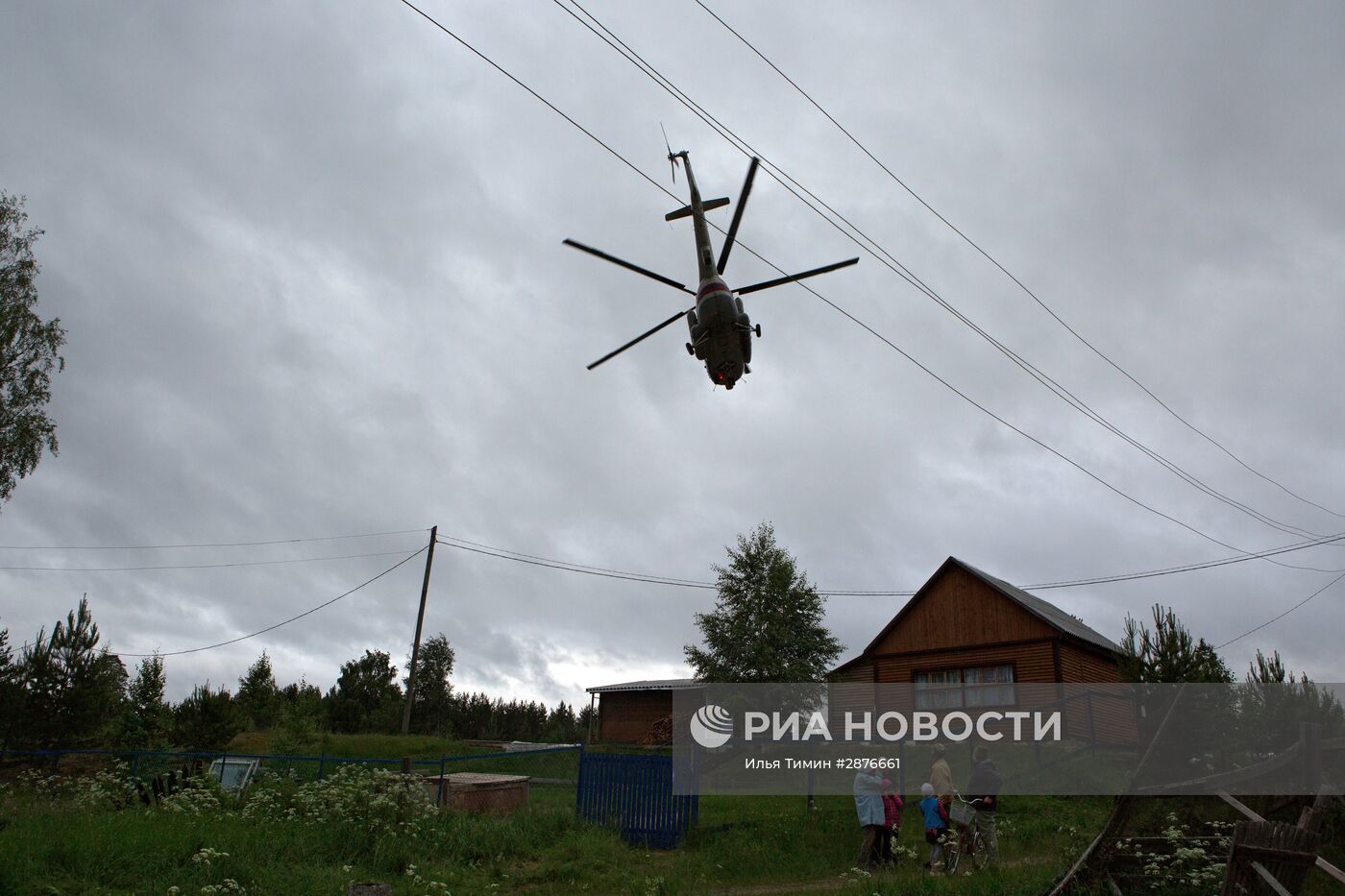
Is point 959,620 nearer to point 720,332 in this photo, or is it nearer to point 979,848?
point 979,848

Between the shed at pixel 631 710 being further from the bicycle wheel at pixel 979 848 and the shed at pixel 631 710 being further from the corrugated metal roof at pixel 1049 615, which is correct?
the bicycle wheel at pixel 979 848

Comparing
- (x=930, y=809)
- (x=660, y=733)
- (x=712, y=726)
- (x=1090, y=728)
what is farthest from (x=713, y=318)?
(x=660, y=733)

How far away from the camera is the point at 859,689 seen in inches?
1177

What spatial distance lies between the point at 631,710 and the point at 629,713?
0.19m

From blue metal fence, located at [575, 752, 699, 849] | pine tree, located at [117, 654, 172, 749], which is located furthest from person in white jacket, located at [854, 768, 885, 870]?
pine tree, located at [117, 654, 172, 749]

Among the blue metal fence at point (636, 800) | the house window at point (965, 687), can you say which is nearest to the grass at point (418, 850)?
the blue metal fence at point (636, 800)

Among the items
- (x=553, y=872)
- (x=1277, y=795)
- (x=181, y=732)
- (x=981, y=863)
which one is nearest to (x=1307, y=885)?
(x=1277, y=795)

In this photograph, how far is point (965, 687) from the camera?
26.2m

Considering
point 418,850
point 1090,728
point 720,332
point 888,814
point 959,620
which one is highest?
point 720,332

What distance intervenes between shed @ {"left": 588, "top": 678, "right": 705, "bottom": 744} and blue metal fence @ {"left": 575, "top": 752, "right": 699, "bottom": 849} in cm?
2367

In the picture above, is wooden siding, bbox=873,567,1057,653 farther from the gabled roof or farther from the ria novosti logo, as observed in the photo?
the ria novosti logo

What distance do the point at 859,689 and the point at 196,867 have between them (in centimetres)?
2428

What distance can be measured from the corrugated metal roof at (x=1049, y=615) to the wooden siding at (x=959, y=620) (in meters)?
0.20

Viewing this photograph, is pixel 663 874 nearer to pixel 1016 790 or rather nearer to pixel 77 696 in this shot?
pixel 1016 790
